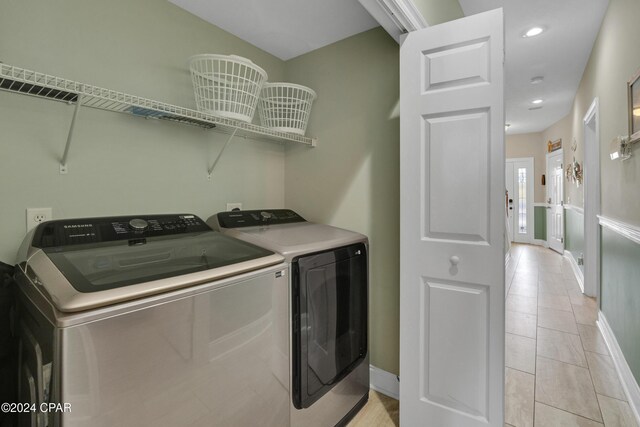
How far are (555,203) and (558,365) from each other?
515 cm

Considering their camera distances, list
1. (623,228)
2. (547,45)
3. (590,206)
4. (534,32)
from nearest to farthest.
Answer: (623,228) < (534,32) < (547,45) < (590,206)

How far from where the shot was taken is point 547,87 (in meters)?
4.16

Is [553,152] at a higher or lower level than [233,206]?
higher

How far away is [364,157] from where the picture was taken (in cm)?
198

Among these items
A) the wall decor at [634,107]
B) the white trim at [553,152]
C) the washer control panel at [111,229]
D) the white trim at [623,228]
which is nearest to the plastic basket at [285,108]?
the washer control panel at [111,229]

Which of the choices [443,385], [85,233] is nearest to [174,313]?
[85,233]

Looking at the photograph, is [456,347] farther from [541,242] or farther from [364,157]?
[541,242]

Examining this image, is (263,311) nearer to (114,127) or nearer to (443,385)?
(443,385)

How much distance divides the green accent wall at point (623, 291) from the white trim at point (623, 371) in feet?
0.14

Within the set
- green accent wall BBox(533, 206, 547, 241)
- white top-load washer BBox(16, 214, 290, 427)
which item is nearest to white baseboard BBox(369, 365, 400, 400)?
white top-load washer BBox(16, 214, 290, 427)

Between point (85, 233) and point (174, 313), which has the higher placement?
point (85, 233)

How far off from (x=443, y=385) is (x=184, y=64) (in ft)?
7.18

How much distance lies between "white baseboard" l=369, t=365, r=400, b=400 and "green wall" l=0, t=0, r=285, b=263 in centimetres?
145

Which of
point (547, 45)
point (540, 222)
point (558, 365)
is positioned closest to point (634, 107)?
point (547, 45)
